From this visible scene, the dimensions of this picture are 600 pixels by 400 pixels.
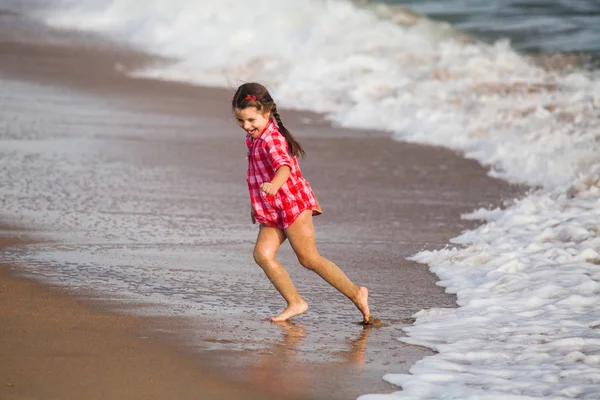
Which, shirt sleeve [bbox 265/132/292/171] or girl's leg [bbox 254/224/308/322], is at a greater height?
shirt sleeve [bbox 265/132/292/171]

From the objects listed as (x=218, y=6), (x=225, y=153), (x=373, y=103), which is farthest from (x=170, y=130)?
(x=218, y=6)

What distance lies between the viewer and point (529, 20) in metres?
25.1

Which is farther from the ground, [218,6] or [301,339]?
[218,6]

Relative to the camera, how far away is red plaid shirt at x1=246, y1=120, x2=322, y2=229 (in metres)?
5.30

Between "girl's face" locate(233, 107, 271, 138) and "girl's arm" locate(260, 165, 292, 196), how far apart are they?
0.27 meters

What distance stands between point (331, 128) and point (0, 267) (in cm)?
712

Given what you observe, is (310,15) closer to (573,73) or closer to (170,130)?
(573,73)

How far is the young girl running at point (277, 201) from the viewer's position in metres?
5.29

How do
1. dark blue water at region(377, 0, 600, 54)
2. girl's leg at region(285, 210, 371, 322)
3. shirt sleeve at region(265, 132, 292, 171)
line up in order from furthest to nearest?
dark blue water at region(377, 0, 600, 54) < girl's leg at region(285, 210, 371, 322) < shirt sleeve at region(265, 132, 292, 171)

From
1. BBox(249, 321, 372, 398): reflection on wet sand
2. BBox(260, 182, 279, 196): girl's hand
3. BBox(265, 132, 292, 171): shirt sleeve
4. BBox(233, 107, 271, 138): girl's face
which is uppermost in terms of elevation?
BBox(233, 107, 271, 138): girl's face

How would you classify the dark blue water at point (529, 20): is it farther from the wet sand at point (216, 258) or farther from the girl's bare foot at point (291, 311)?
the girl's bare foot at point (291, 311)

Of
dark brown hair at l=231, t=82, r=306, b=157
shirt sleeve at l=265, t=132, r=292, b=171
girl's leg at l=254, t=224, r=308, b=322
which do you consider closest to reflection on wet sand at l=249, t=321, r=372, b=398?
girl's leg at l=254, t=224, r=308, b=322

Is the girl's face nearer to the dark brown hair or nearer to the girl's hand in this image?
the dark brown hair

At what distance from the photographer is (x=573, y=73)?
17062mm
